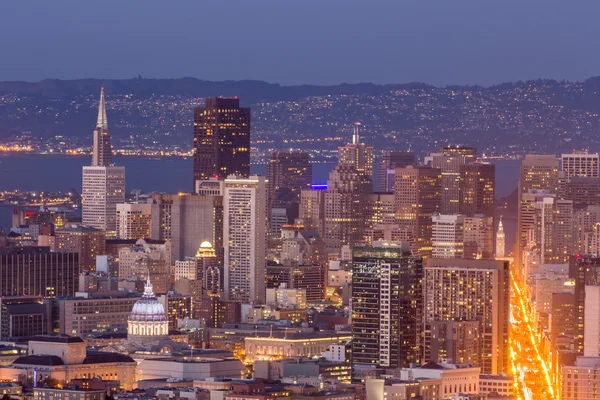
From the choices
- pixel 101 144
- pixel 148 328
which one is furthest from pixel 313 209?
pixel 148 328

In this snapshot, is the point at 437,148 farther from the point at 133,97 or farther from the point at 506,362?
the point at 506,362

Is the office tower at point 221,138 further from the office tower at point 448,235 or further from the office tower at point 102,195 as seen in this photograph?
the office tower at point 448,235

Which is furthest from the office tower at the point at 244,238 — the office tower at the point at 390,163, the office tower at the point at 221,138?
the office tower at the point at 390,163

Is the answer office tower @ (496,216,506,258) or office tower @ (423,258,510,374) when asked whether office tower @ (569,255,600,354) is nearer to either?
office tower @ (423,258,510,374)

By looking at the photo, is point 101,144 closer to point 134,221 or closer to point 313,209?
point 134,221

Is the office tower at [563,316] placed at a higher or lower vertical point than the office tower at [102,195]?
lower

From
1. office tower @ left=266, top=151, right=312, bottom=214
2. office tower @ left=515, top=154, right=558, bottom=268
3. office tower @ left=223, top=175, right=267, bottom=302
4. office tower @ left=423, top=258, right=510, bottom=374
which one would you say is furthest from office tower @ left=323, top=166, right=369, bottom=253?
office tower @ left=423, top=258, right=510, bottom=374
